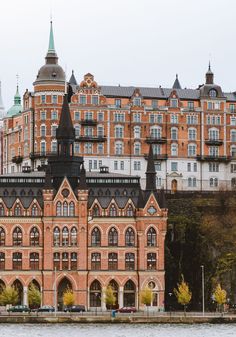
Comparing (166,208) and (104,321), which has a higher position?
(166,208)

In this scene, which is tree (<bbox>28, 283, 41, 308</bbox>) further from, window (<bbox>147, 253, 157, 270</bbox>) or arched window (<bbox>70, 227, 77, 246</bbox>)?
window (<bbox>147, 253, 157, 270</bbox>)

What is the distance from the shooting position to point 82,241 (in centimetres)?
19812

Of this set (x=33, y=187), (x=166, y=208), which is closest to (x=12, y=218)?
(x=33, y=187)

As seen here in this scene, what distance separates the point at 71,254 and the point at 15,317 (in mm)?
20353

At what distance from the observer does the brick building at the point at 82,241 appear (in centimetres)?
19788

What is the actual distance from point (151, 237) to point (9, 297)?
17440mm

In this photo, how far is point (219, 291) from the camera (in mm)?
190000

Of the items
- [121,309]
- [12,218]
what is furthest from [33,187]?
[121,309]

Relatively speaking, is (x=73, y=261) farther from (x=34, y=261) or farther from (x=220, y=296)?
(x=220, y=296)

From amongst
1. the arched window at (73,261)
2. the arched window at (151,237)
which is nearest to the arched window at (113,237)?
the arched window at (151,237)

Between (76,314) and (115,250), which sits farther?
(115,250)

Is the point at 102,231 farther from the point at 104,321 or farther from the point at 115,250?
the point at 104,321

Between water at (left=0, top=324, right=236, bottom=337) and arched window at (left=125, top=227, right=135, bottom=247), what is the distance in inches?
906

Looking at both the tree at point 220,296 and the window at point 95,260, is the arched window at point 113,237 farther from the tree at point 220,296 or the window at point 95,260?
the tree at point 220,296
